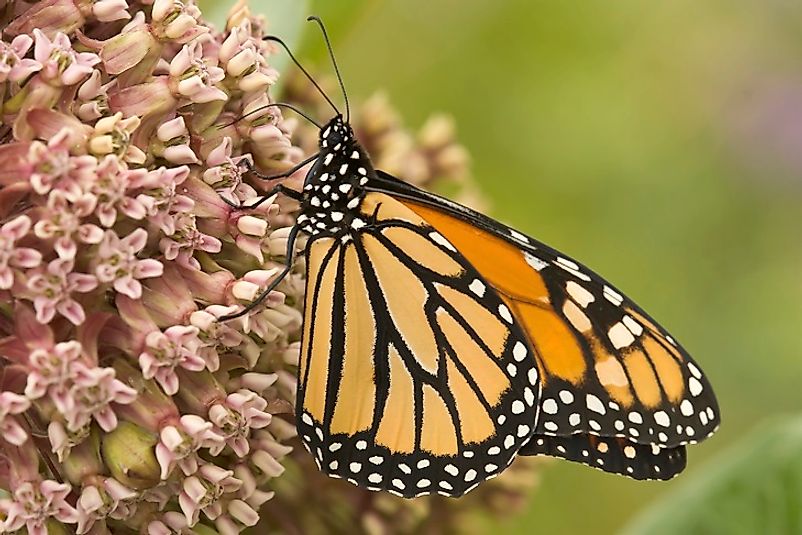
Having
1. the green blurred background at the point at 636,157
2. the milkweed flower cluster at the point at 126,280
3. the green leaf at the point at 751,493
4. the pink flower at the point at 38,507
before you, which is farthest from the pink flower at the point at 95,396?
the green blurred background at the point at 636,157

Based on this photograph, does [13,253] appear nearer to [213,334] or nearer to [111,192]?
[111,192]

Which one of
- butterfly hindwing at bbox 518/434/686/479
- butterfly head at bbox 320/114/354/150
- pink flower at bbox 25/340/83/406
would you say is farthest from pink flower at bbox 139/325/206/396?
butterfly hindwing at bbox 518/434/686/479

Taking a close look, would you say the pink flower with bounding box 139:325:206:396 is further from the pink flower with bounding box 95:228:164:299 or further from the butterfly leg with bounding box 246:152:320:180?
the butterfly leg with bounding box 246:152:320:180

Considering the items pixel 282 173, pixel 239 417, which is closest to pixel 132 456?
pixel 239 417

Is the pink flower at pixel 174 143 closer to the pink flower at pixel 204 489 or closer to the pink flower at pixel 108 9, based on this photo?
the pink flower at pixel 108 9

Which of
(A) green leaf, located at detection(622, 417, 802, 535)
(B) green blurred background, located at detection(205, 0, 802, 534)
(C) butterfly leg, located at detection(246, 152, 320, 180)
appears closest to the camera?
(C) butterfly leg, located at detection(246, 152, 320, 180)

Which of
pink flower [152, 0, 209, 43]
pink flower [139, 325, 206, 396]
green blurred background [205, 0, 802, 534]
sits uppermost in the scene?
pink flower [152, 0, 209, 43]

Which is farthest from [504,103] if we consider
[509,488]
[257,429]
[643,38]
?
[257,429]

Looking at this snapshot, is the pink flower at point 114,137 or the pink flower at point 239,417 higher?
the pink flower at point 114,137
